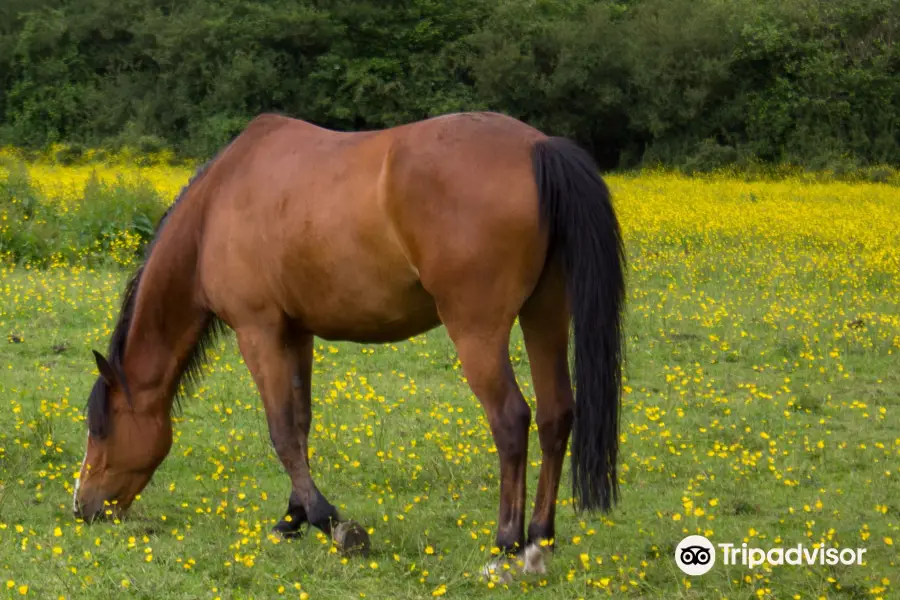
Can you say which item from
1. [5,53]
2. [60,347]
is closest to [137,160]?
[5,53]

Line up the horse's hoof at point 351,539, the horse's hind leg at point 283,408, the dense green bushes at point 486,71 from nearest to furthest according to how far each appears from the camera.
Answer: the horse's hoof at point 351,539, the horse's hind leg at point 283,408, the dense green bushes at point 486,71

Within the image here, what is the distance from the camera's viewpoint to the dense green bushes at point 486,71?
1176 inches

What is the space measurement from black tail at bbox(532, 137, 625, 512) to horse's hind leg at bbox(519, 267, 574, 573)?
10cm

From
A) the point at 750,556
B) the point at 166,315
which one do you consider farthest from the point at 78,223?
the point at 750,556

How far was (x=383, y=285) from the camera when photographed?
Answer: 520 centimetres

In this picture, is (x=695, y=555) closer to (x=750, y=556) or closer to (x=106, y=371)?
(x=750, y=556)

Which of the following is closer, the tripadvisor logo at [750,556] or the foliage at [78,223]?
the tripadvisor logo at [750,556]

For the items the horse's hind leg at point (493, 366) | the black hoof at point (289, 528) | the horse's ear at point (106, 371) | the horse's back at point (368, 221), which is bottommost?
the black hoof at point (289, 528)

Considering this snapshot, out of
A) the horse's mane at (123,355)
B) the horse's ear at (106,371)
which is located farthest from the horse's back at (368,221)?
the horse's ear at (106,371)

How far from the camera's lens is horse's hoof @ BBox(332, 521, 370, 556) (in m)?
5.29

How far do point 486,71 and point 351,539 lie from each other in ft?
94.4

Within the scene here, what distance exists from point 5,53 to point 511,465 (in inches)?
1466

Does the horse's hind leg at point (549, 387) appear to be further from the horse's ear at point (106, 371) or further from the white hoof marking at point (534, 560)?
the horse's ear at point (106, 371)

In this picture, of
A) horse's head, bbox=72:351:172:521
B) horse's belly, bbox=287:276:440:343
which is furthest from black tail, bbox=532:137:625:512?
horse's head, bbox=72:351:172:521
